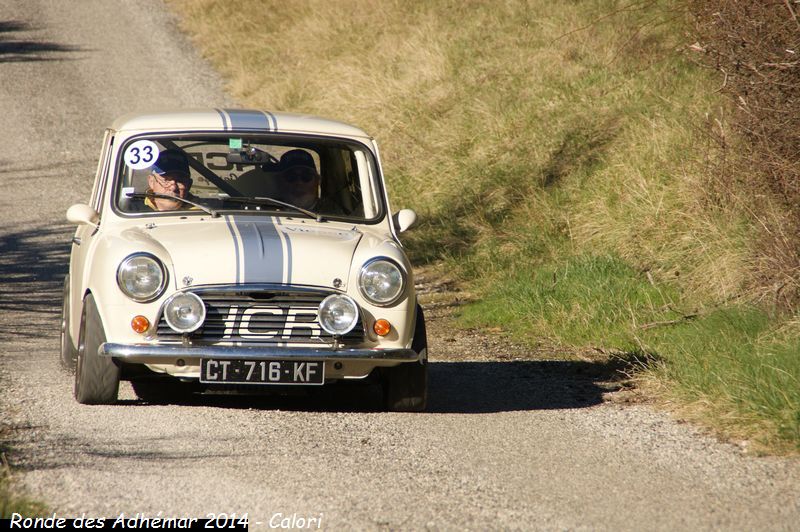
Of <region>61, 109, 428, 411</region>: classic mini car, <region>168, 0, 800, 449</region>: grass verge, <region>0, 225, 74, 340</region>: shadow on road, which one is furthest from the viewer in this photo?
<region>0, 225, 74, 340</region>: shadow on road

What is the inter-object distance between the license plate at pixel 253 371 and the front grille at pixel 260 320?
0.12 metres

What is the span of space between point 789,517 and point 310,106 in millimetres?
14623

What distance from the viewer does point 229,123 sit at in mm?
7219

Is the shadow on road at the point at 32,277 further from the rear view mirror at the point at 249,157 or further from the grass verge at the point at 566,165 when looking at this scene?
the grass verge at the point at 566,165

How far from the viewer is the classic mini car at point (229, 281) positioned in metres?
6.04

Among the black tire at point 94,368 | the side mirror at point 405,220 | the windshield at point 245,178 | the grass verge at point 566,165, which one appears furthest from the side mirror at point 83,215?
the grass verge at point 566,165

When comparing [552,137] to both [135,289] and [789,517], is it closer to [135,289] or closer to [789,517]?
[135,289]

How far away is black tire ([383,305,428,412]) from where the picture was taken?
655 cm

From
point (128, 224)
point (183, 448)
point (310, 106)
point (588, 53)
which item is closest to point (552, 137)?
point (588, 53)

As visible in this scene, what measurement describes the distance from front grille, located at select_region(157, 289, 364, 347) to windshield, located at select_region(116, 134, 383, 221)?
977 millimetres

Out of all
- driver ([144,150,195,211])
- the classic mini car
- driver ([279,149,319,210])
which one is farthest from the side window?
driver ([279,149,319,210])

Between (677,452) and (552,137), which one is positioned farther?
(552,137)

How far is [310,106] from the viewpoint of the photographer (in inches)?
736

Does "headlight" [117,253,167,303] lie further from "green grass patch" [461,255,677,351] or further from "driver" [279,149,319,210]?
"green grass patch" [461,255,677,351]
